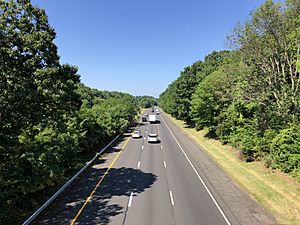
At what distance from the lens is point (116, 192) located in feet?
58.6

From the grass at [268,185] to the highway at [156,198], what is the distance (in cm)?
76

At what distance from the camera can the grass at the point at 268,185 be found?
14.4 m

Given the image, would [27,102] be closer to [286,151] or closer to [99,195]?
[99,195]

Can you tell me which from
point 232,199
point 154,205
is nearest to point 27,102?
point 154,205

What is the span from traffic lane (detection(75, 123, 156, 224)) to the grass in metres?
7.45

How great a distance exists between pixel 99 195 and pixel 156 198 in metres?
3.93

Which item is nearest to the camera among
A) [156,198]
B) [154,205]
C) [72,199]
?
[154,205]

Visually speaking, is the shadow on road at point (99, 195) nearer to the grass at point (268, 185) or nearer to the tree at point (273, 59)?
the grass at point (268, 185)

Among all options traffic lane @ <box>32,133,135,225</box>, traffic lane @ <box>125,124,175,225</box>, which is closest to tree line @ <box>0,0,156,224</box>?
traffic lane @ <box>32,133,135,225</box>

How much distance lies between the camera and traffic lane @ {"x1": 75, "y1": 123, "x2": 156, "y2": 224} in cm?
1383

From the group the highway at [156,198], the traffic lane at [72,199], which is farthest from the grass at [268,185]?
the traffic lane at [72,199]

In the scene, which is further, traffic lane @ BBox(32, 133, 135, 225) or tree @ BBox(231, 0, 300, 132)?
tree @ BBox(231, 0, 300, 132)

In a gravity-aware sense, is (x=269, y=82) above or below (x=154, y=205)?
above

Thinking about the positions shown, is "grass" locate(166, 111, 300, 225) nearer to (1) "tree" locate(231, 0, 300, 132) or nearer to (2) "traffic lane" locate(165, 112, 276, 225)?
(2) "traffic lane" locate(165, 112, 276, 225)
